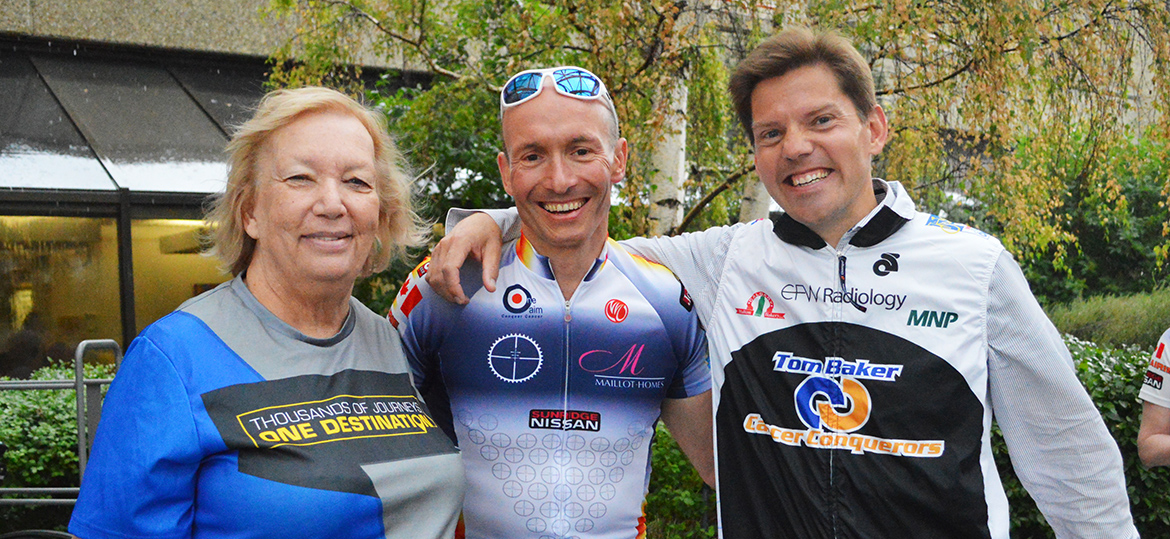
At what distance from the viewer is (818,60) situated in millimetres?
2297

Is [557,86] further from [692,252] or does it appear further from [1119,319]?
[1119,319]

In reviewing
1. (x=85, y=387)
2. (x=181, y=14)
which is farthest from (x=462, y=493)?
(x=181, y=14)

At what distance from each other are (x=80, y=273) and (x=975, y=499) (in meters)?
9.40

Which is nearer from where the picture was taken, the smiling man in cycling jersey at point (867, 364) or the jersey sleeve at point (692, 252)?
the smiling man in cycling jersey at point (867, 364)

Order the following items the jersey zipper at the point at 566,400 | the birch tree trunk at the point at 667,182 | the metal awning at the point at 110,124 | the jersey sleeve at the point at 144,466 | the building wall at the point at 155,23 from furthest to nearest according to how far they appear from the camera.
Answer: the building wall at the point at 155,23, the metal awning at the point at 110,124, the birch tree trunk at the point at 667,182, the jersey zipper at the point at 566,400, the jersey sleeve at the point at 144,466

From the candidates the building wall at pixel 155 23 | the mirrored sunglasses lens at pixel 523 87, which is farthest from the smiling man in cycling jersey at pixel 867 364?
the building wall at pixel 155 23

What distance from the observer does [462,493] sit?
212cm

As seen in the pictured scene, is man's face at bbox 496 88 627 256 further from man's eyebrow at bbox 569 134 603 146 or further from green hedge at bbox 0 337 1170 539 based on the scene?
green hedge at bbox 0 337 1170 539

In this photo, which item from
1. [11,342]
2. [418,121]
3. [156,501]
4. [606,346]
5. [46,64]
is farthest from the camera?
[46,64]

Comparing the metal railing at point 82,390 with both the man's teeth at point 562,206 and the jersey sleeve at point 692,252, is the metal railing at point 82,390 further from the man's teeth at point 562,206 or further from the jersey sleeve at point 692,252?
the man's teeth at point 562,206

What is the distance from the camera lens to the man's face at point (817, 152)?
224cm

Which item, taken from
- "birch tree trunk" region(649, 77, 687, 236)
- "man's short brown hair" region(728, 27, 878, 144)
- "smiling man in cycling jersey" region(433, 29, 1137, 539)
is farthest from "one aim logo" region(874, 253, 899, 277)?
"birch tree trunk" region(649, 77, 687, 236)

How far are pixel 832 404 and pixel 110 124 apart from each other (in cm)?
946

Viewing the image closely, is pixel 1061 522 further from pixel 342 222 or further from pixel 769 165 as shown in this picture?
pixel 342 222
